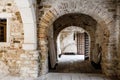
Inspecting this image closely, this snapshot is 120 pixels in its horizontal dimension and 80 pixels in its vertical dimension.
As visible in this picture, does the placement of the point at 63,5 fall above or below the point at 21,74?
above

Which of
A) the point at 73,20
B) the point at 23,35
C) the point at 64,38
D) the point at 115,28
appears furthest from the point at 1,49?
the point at 64,38

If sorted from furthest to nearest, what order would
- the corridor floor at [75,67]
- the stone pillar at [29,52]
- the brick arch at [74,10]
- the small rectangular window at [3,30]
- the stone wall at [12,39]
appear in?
the corridor floor at [75,67], the small rectangular window at [3,30], the stone wall at [12,39], the brick arch at [74,10], the stone pillar at [29,52]

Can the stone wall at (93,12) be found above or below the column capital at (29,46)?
above

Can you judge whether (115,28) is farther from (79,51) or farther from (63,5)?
(79,51)

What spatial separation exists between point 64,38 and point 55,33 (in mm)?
4297

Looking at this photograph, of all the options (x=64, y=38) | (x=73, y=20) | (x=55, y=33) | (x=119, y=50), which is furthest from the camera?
(x=64, y=38)

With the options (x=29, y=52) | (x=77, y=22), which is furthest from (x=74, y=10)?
(x=77, y=22)

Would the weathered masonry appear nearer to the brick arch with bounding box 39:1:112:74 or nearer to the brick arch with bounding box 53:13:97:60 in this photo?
the brick arch with bounding box 39:1:112:74

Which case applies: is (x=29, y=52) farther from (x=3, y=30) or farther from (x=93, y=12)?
(x=93, y=12)

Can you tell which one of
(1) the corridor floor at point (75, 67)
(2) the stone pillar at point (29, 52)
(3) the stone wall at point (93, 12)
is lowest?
(1) the corridor floor at point (75, 67)

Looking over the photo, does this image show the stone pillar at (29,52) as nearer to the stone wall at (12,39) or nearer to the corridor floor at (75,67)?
the stone wall at (12,39)

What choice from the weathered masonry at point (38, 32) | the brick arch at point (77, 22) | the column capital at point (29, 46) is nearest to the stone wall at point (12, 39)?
the weathered masonry at point (38, 32)

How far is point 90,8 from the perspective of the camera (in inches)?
225

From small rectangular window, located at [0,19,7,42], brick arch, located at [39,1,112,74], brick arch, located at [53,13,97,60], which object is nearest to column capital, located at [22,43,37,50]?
brick arch, located at [39,1,112,74]
